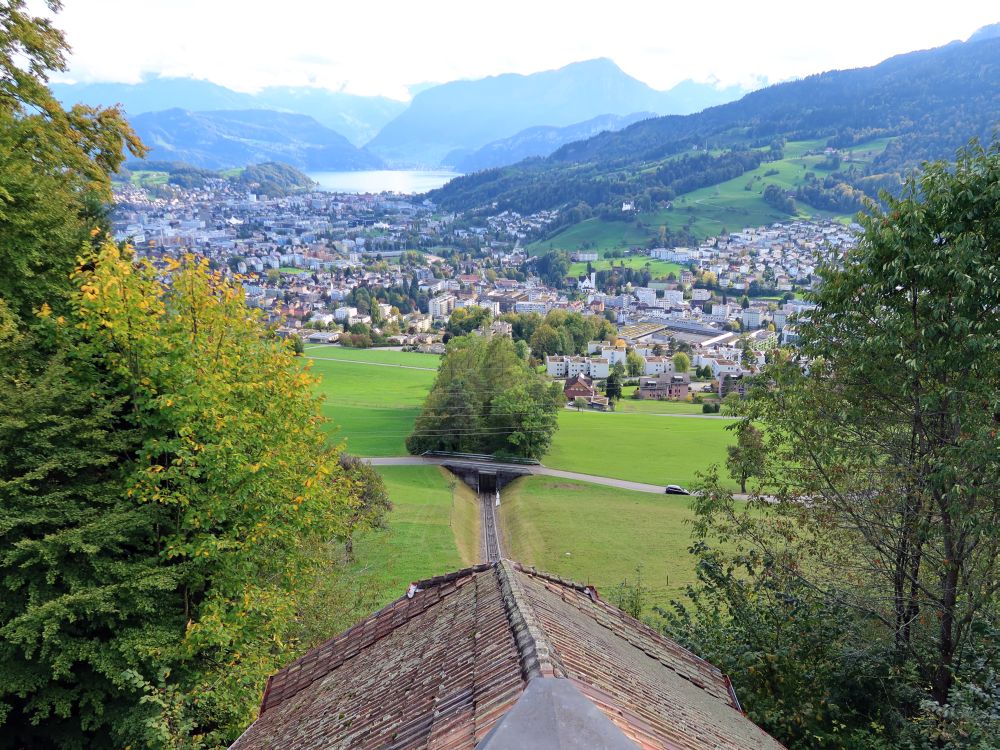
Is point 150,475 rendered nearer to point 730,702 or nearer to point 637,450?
point 730,702

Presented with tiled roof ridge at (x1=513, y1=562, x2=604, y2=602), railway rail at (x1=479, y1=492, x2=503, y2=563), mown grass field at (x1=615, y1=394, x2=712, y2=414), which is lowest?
railway rail at (x1=479, y1=492, x2=503, y2=563)

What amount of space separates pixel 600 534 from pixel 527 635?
34.5 metres

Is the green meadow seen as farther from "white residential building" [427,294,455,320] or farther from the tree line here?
"white residential building" [427,294,455,320]

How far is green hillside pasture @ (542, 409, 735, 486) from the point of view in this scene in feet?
179

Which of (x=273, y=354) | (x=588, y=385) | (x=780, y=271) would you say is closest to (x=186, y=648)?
(x=273, y=354)

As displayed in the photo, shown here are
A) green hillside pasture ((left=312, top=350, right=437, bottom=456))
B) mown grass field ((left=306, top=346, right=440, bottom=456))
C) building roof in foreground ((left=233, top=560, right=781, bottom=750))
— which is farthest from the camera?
mown grass field ((left=306, top=346, right=440, bottom=456))

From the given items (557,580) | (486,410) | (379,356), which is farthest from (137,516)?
(379,356)

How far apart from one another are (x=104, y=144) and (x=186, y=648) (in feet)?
44.0

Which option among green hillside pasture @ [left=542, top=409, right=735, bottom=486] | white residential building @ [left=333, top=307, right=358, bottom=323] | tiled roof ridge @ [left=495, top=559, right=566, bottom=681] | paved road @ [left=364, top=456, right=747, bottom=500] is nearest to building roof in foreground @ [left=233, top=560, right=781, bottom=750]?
tiled roof ridge @ [left=495, top=559, right=566, bottom=681]

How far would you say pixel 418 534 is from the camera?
3606 centimetres

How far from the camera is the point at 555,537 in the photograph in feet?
124

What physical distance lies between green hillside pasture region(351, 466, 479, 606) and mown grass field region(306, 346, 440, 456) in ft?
23.1

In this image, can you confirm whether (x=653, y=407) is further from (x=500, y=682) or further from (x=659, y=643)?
Result: (x=500, y=682)

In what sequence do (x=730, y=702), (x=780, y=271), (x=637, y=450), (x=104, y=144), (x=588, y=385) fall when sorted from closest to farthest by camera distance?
(x=730, y=702)
(x=104, y=144)
(x=637, y=450)
(x=588, y=385)
(x=780, y=271)
